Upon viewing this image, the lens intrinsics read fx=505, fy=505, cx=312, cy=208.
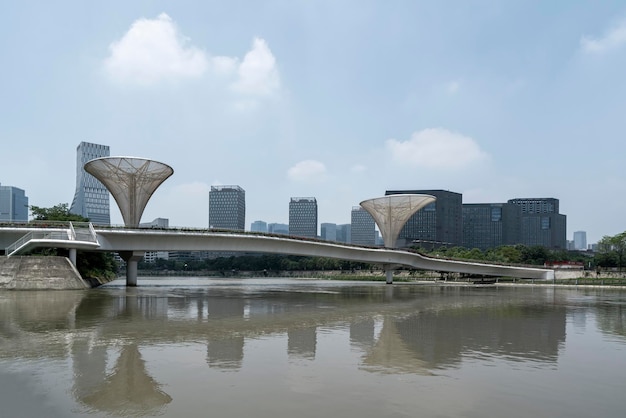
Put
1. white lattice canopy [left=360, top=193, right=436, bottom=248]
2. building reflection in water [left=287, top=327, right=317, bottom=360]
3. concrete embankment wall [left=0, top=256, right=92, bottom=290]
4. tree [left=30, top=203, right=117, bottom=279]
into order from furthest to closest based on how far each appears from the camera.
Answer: white lattice canopy [left=360, top=193, right=436, bottom=248] → tree [left=30, top=203, right=117, bottom=279] → concrete embankment wall [left=0, top=256, right=92, bottom=290] → building reflection in water [left=287, top=327, right=317, bottom=360]

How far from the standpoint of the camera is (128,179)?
196 ft

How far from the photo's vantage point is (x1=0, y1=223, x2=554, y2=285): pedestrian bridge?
155 feet

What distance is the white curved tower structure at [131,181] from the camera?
58531 millimetres

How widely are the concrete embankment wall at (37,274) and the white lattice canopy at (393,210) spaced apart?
175 feet

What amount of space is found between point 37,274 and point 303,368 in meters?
36.9

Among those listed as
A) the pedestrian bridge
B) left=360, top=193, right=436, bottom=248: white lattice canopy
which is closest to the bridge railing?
the pedestrian bridge

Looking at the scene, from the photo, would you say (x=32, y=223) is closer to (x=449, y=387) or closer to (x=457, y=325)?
(x=457, y=325)

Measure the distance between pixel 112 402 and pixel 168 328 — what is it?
1073 cm

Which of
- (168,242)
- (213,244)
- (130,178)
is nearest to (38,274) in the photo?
(168,242)

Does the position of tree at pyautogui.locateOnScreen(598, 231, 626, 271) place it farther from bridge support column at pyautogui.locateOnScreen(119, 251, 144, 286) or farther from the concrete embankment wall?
the concrete embankment wall

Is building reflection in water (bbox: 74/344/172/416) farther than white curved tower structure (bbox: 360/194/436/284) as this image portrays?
No

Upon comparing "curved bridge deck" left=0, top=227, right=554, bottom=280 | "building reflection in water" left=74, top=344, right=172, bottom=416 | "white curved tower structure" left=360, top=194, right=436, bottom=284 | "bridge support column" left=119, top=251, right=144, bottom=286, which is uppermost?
"white curved tower structure" left=360, top=194, right=436, bottom=284

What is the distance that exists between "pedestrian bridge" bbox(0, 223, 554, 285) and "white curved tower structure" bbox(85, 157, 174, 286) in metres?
0.95

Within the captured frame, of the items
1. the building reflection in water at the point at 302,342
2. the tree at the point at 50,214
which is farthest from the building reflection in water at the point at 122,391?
the tree at the point at 50,214
